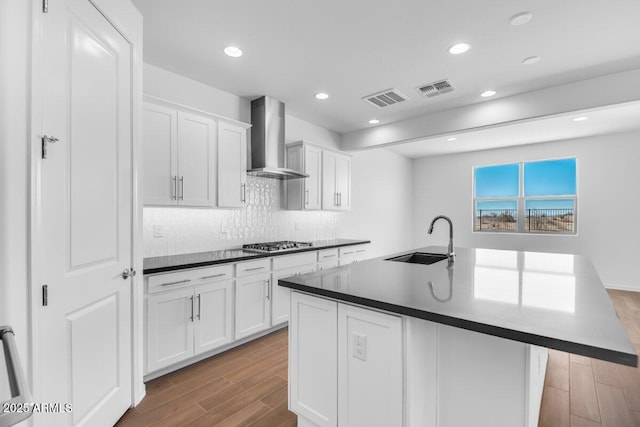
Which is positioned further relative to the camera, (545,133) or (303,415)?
(545,133)

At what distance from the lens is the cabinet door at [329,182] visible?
4379 millimetres

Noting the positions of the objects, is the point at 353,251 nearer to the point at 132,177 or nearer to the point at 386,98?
the point at 386,98

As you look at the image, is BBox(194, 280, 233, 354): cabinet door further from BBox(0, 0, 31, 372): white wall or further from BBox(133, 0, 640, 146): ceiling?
BBox(133, 0, 640, 146): ceiling

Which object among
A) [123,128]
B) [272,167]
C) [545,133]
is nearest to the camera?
[123,128]

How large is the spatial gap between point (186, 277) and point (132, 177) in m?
0.96

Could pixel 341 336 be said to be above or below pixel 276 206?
below

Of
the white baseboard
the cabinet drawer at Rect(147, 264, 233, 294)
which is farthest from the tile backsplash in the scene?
the white baseboard

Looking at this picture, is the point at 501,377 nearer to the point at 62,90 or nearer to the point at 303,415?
the point at 303,415

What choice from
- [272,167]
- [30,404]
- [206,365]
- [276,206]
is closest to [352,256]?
[276,206]

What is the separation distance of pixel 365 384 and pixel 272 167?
265 cm

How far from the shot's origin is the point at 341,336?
1.54 metres

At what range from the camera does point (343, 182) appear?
475cm

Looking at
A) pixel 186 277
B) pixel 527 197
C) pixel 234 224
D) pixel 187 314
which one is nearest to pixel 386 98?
pixel 234 224

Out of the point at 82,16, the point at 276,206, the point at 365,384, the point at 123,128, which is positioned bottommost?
the point at 365,384
